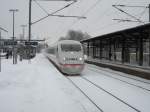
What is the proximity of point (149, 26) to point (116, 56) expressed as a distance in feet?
36.2

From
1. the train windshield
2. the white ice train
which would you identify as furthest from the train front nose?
the train windshield

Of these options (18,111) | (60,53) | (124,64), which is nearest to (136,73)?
(124,64)

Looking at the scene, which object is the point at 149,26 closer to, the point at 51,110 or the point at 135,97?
the point at 135,97

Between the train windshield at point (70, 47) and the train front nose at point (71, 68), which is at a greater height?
the train windshield at point (70, 47)

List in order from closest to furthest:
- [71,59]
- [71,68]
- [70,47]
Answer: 1. [71,68]
2. [71,59]
3. [70,47]

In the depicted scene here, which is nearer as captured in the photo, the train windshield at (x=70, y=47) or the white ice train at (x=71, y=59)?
the white ice train at (x=71, y=59)

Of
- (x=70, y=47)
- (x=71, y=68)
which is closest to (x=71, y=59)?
(x=71, y=68)

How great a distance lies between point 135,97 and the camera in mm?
10359

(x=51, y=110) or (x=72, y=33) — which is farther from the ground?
(x=72, y=33)

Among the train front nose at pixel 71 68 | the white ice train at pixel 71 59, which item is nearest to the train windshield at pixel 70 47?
the white ice train at pixel 71 59

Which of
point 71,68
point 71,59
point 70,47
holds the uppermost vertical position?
point 70,47

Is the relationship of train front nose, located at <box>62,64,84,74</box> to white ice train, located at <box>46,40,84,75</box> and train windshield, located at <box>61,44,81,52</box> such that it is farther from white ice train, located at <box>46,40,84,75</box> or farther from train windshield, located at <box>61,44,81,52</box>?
train windshield, located at <box>61,44,81,52</box>

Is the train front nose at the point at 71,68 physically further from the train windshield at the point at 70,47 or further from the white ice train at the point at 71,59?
the train windshield at the point at 70,47

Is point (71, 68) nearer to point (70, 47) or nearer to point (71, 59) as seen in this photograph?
point (71, 59)
